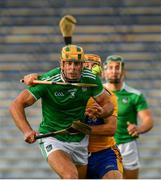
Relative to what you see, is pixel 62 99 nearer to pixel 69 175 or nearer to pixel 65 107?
pixel 65 107

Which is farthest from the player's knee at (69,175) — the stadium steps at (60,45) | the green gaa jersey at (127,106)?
the stadium steps at (60,45)

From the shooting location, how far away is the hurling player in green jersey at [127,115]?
30.6 ft

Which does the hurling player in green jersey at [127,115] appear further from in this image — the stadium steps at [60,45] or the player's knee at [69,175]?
the stadium steps at [60,45]

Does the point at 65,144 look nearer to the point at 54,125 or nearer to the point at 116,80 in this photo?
the point at 54,125

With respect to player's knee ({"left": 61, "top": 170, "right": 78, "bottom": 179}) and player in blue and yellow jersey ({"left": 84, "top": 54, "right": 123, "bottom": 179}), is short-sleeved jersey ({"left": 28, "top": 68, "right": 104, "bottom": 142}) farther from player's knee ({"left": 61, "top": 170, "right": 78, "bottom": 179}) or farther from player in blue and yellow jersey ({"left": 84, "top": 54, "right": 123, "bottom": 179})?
player's knee ({"left": 61, "top": 170, "right": 78, "bottom": 179})

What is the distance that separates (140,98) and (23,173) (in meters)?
3.50

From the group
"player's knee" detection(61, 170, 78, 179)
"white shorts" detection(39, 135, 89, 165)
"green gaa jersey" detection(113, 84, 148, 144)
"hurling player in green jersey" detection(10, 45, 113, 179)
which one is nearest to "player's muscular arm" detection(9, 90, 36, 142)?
"hurling player in green jersey" detection(10, 45, 113, 179)

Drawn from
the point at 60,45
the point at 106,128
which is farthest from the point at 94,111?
the point at 60,45

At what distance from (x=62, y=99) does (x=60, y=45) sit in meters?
6.02

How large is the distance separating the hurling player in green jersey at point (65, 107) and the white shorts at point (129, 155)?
2.69 meters

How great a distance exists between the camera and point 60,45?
12742 millimetres

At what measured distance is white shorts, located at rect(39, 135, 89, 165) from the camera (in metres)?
6.80

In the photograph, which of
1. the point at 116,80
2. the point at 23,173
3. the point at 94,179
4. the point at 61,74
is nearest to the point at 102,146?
the point at 94,179

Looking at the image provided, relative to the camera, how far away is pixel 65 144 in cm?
683
